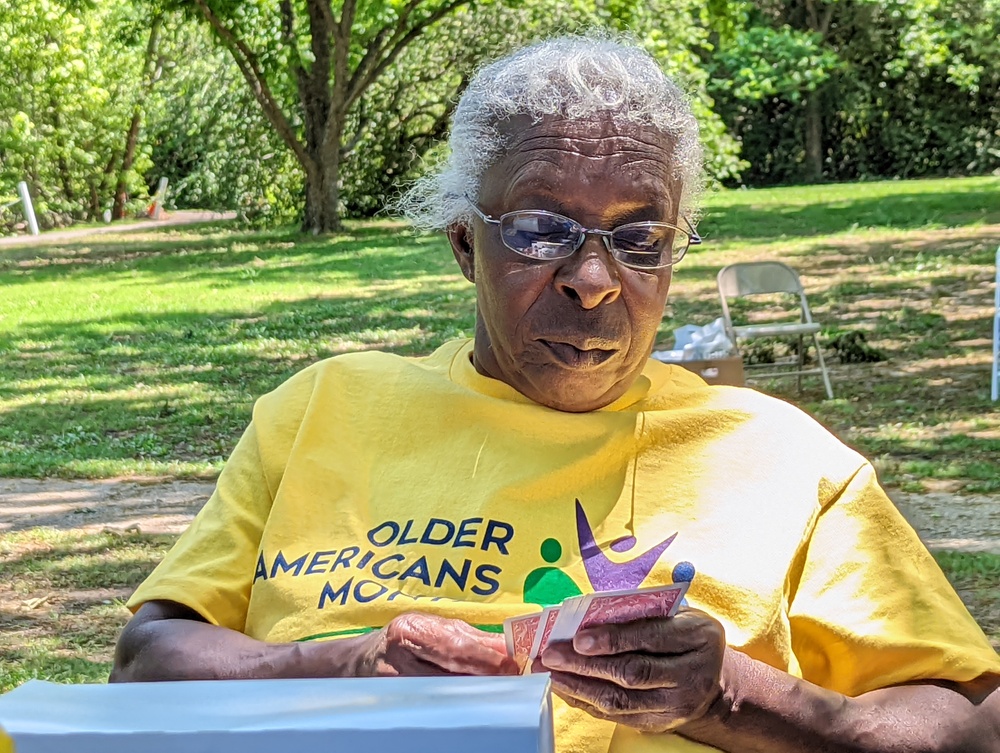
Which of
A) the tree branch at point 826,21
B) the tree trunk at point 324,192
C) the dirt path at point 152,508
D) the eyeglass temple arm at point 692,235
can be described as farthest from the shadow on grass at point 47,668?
the tree branch at point 826,21

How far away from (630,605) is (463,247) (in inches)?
36.1

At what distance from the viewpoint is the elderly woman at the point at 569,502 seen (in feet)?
5.92

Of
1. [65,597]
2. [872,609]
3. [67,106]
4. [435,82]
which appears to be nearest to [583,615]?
[872,609]

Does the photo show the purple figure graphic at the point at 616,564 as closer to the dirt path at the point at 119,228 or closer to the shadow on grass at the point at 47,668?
the shadow on grass at the point at 47,668

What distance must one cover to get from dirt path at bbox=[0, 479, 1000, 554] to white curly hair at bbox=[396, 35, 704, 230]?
137 inches

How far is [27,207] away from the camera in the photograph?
2344 cm

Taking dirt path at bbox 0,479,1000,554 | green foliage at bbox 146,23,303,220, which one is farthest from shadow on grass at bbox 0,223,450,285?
dirt path at bbox 0,479,1000,554

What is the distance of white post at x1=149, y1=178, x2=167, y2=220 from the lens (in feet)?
88.3

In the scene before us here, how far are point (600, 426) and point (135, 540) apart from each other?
3831 mm

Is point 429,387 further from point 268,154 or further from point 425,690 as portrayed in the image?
point 268,154

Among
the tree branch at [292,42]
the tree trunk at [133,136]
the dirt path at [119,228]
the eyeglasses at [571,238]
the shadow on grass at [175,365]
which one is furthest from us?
the tree trunk at [133,136]

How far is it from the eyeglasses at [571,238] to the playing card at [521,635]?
0.69m

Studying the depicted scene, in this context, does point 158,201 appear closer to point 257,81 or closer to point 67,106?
point 67,106

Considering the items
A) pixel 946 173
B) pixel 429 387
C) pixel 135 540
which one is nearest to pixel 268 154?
pixel 946 173
